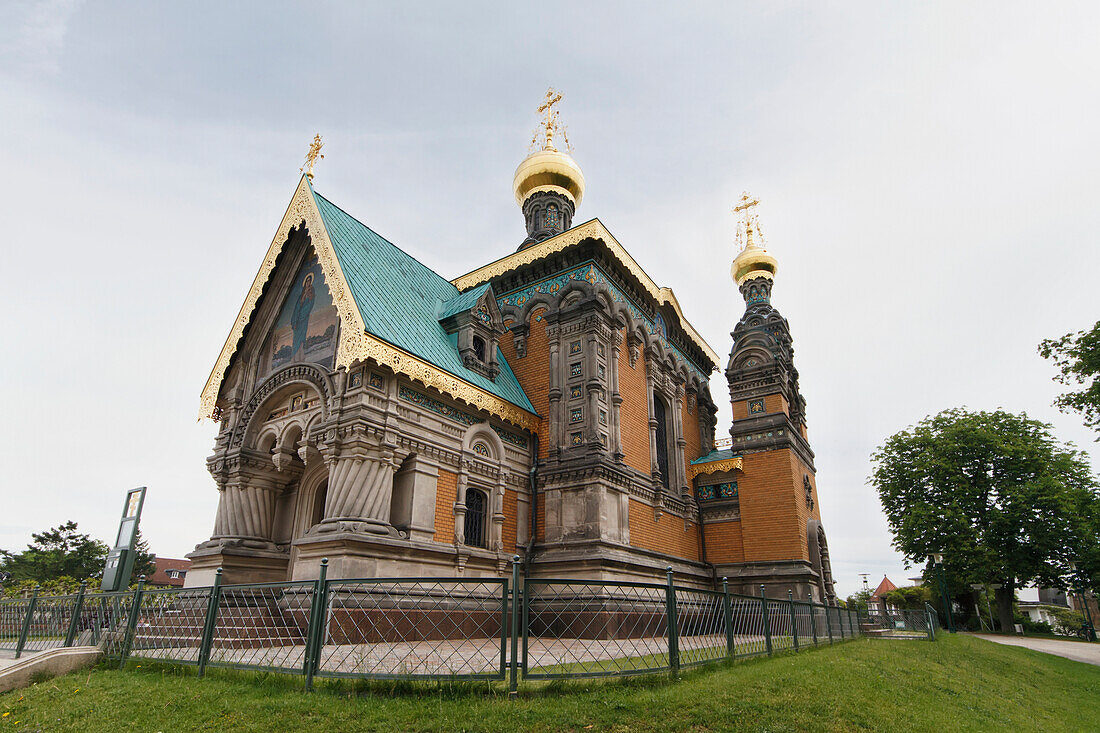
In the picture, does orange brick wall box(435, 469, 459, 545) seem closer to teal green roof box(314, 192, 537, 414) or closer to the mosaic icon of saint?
teal green roof box(314, 192, 537, 414)

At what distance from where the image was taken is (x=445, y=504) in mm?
11586

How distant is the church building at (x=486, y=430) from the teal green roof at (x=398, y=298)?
0.06 meters

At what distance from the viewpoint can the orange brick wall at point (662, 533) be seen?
46.7ft

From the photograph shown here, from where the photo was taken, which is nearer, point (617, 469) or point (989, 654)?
point (989, 654)

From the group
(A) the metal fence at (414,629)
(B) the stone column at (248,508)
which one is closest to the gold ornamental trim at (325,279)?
(B) the stone column at (248,508)

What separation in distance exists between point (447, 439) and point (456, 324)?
3137 millimetres

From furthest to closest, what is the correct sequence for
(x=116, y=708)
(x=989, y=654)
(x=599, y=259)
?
(x=599, y=259)
(x=989, y=654)
(x=116, y=708)

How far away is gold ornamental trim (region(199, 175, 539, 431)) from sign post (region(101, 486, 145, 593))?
3.29m

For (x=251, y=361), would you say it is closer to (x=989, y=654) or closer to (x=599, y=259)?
(x=599, y=259)

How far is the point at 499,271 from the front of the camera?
16719mm

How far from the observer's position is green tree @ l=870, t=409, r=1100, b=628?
22.1 meters

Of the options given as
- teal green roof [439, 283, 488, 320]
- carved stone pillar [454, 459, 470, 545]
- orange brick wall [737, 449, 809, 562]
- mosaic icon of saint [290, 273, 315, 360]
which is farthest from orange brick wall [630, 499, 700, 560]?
mosaic icon of saint [290, 273, 315, 360]

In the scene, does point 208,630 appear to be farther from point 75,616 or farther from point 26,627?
point 26,627

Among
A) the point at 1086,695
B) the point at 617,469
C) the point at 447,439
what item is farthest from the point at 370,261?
the point at 1086,695
